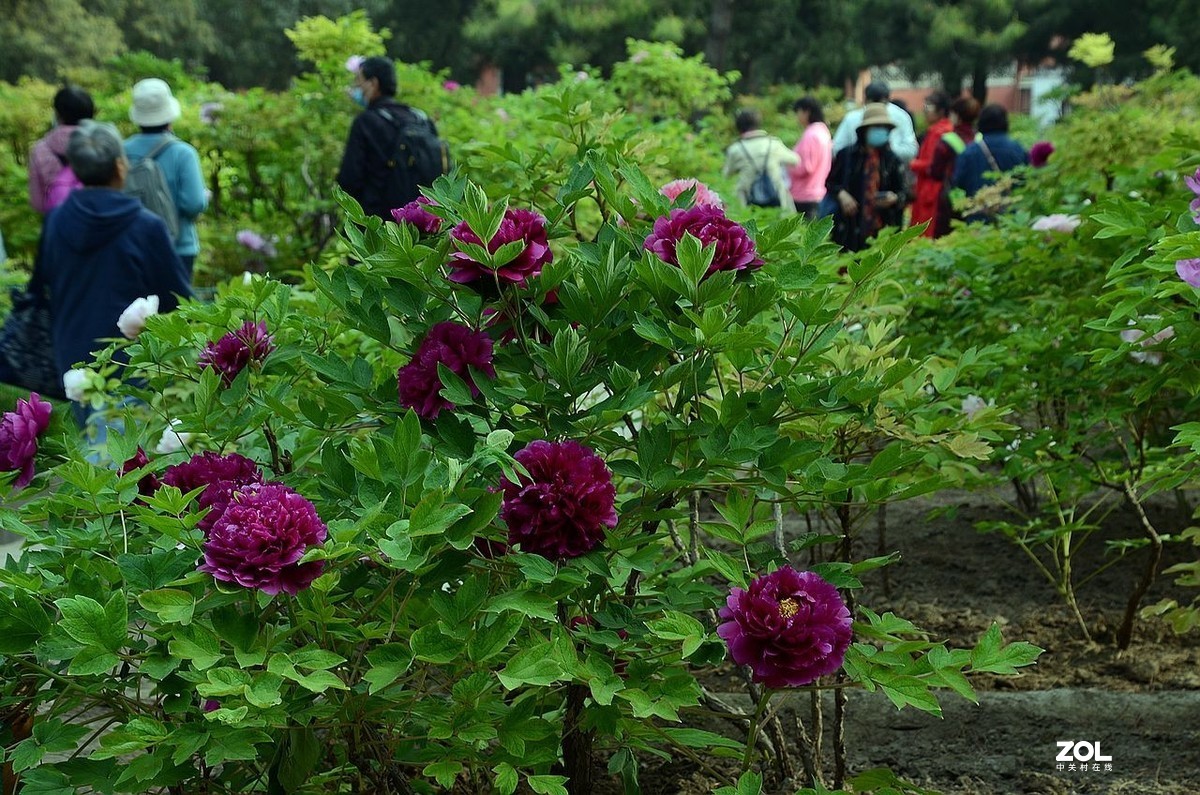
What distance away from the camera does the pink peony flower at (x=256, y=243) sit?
8.81 m

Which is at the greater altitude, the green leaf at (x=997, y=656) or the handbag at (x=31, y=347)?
the green leaf at (x=997, y=656)

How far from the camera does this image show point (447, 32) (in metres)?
42.9

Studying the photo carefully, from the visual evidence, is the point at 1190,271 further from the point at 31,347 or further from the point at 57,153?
the point at 57,153

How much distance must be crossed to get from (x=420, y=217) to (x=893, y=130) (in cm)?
876

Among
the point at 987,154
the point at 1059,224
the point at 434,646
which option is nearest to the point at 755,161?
the point at 987,154

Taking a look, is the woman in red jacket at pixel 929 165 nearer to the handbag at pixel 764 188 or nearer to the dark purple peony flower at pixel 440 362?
the handbag at pixel 764 188

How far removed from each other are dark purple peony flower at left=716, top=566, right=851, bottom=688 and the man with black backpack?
231 inches

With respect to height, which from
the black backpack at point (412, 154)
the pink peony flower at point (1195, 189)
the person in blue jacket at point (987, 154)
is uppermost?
the pink peony flower at point (1195, 189)

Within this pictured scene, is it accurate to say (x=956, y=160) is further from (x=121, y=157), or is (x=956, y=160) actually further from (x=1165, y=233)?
(x=1165, y=233)

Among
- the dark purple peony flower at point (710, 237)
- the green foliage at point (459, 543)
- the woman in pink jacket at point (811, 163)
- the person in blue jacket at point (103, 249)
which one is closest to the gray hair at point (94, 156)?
the person in blue jacket at point (103, 249)

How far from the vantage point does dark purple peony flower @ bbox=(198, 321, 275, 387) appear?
7.47 ft

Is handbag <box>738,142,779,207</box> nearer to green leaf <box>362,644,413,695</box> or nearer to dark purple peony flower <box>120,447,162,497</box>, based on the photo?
dark purple peony flower <box>120,447,162,497</box>

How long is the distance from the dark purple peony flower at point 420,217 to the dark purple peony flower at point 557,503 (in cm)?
56

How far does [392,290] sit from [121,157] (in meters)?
4.51
